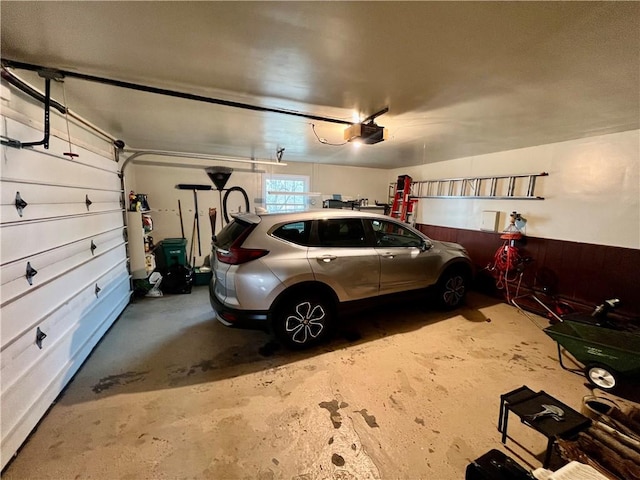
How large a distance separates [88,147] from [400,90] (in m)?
3.16

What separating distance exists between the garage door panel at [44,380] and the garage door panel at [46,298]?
272 millimetres

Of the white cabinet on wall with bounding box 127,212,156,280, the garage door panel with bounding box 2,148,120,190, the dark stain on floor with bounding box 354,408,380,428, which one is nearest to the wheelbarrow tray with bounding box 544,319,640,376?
the dark stain on floor with bounding box 354,408,380,428

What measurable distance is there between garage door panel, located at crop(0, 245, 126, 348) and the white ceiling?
1.49m

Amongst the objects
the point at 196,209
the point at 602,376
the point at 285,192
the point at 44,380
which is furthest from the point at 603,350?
the point at 196,209

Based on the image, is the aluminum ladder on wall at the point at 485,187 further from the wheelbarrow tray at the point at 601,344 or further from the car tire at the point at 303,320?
the car tire at the point at 303,320

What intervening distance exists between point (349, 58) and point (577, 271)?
4062 mm

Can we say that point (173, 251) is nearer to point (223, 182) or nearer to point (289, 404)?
point (223, 182)

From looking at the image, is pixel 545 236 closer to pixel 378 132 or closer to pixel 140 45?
pixel 378 132

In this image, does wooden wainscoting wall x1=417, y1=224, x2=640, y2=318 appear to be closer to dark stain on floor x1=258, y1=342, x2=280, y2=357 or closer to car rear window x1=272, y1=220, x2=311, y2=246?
car rear window x1=272, y1=220, x2=311, y2=246

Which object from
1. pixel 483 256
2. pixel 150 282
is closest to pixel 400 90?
pixel 483 256

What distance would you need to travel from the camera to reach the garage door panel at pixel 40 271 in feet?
5.13

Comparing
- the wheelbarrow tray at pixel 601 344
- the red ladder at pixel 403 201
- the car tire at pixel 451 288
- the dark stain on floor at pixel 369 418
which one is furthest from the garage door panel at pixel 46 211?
the red ladder at pixel 403 201

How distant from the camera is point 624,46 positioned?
1.37m

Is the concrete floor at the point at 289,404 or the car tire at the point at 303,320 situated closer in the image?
the concrete floor at the point at 289,404
